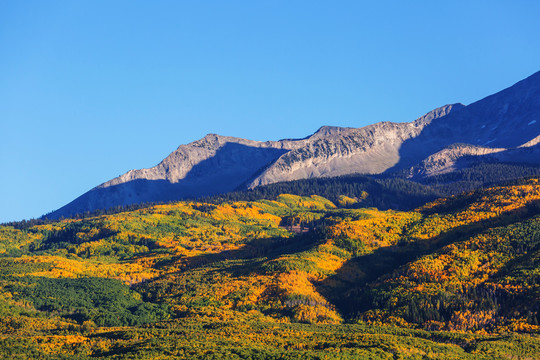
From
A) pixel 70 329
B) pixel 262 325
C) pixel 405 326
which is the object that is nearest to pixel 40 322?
pixel 70 329

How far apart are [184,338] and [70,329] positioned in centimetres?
3999

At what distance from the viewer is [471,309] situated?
199 meters

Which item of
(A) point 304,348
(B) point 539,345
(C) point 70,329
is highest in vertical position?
(C) point 70,329

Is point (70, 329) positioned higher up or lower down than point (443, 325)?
higher up

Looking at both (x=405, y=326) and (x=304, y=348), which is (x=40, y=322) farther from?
(x=405, y=326)

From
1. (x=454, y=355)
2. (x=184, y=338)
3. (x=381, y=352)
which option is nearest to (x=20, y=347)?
(x=184, y=338)

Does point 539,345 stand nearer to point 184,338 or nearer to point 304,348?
point 304,348

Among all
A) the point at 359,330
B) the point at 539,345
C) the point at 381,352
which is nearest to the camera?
the point at 381,352

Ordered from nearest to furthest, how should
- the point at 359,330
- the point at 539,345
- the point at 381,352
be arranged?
the point at 381,352 < the point at 539,345 < the point at 359,330

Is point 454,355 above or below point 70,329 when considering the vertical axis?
below

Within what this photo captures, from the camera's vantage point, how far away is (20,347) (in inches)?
6122

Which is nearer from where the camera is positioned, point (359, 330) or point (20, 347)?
point (20, 347)

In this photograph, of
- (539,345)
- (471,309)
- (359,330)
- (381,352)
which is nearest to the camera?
(381,352)

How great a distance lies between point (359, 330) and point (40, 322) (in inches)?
3189
